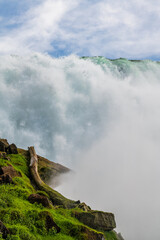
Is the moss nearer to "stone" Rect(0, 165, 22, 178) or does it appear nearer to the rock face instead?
the rock face

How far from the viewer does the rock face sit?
13258mm

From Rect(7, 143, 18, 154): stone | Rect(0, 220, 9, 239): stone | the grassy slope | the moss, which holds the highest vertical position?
Rect(7, 143, 18, 154): stone

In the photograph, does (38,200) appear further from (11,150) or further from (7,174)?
(11,150)

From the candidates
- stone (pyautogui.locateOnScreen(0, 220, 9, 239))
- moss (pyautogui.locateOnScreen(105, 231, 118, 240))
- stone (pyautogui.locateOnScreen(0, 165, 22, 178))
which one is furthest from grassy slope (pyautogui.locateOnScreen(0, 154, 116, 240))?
moss (pyautogui.locateOnScreen(105, 231, 118, 240))

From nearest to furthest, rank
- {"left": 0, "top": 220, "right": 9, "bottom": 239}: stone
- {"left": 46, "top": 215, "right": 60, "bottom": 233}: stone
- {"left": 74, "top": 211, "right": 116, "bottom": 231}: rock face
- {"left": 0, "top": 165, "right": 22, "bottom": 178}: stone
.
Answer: {"left": 0, "top": 220, "right": 9, "bottom": 239}: stone < {"left": 46, "top": 215, "right": 60, "bottom": 233}: stone < {"left": 74, "top": 211, "right": 116, "bottom": 231}: rock face < {"left": 0, "top": 165, "right": 22, "bottom": 178}: stone

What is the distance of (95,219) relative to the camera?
43.5 ft

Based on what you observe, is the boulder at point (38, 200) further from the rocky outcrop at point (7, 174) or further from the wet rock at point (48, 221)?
the rocky outcrop at point (7, 174)

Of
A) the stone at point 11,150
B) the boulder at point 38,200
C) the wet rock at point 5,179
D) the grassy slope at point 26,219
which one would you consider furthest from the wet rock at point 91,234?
the stone at point 11,150

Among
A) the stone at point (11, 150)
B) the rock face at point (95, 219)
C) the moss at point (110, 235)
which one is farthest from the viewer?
the stone at point (11, 150)

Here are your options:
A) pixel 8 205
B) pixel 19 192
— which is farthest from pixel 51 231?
pixel 19 192

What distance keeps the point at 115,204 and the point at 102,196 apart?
142cm

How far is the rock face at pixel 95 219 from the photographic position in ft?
43.5

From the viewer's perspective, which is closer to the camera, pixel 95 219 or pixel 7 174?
pixel 95 219

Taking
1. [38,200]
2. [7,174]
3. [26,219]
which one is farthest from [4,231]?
[7,174]
